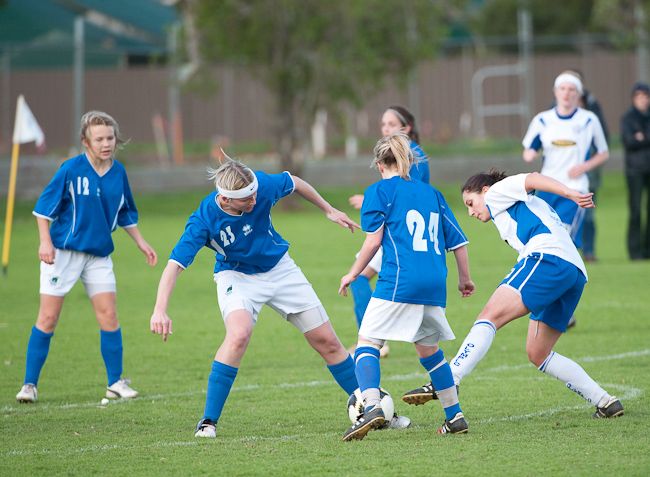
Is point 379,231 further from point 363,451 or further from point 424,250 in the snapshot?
point 363,451

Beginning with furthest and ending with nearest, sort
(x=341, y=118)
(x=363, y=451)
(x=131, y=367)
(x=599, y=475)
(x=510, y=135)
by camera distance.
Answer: (x=510, y=135) < (x=341, y=118) < (x=131, y=367) < (x=363, y=451) < (x=599, y=475)

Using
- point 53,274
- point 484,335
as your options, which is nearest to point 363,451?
point 484,335

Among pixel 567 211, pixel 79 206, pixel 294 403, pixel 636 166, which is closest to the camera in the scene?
pixel 294 403

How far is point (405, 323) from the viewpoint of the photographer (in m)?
4.68

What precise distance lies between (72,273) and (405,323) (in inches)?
107

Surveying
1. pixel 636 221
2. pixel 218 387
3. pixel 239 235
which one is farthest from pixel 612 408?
pixel 636 221

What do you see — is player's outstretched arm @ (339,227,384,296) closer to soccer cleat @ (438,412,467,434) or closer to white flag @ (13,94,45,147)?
soccer cleat @ (438,412,467,434)

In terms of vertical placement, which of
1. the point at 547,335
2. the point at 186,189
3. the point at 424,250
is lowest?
the point at 186,189

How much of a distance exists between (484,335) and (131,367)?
344cm

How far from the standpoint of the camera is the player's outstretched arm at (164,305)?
459 centimetres

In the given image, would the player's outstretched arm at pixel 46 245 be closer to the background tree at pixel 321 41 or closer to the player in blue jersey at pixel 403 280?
the player in blue jersey at pixel 403 280

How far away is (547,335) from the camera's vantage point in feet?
16.8

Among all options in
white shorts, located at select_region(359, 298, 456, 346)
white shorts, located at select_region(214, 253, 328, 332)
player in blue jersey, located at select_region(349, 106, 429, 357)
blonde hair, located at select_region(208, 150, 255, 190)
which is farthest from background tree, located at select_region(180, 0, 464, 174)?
white shorts, located at select_region(359, 298, 456, 346)

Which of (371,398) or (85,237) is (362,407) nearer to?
(371,398)
